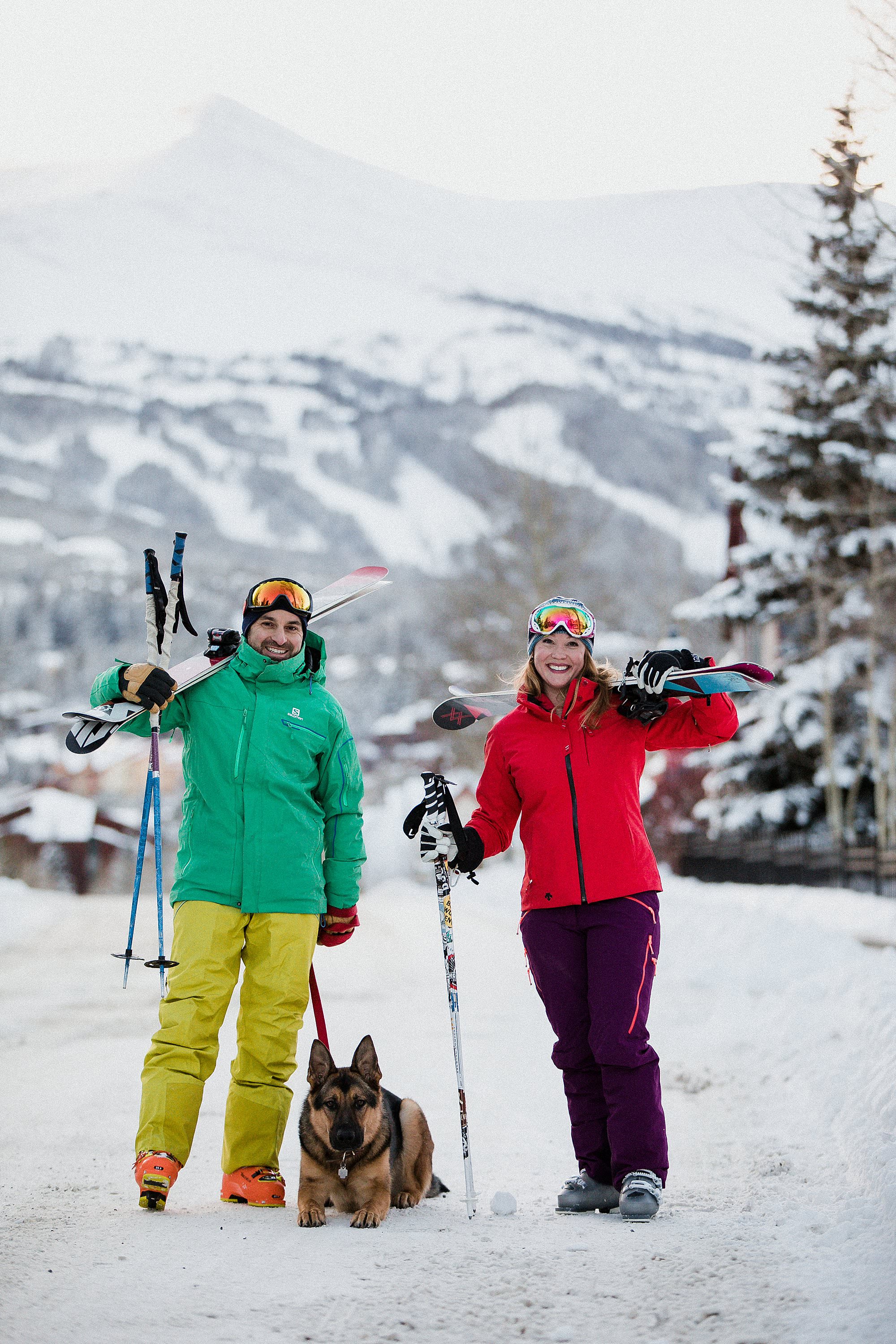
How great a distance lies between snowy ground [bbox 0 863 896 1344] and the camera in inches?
124

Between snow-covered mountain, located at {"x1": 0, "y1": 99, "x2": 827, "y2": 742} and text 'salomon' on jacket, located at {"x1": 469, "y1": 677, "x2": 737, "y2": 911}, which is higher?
snow-covered mountain, located at {"x1": 0, "y1": 99, "x2": 827, "y2": 742}

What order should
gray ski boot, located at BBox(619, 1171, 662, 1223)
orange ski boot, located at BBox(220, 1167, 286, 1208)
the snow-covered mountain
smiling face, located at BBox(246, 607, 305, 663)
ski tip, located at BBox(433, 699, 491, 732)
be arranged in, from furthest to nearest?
1. the snow-covered mountain
2. ski tip, located at BBox(433, 699, 491, 732)
3. smiling face, located at BBox(246, 607, 305, 663)
4. orange ski boot, located at BBox(220, 1167, 286, 1208)
5. gray ski boot, located at BBox(619, 1171, 662, 1223)

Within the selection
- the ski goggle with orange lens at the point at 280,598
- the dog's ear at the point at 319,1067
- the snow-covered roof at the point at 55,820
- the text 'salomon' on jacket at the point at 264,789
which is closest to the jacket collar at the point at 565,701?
the text 'salomon' on jacket at the point at 264,789

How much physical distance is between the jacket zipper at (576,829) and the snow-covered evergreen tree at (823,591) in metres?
15.6

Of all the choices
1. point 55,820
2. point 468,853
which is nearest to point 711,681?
point 468,853

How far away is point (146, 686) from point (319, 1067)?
145 cm

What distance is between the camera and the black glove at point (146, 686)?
465 centimetres

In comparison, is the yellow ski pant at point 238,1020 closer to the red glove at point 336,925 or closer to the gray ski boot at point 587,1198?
the red glove at point 336,925

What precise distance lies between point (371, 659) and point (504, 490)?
33318 millimetres

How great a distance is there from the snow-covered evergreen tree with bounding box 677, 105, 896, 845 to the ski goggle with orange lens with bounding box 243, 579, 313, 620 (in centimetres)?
1566

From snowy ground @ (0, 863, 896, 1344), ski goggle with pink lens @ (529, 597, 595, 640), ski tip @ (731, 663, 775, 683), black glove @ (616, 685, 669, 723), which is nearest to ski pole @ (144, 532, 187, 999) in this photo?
snowy ground @ (0, 863, 896, 1344)

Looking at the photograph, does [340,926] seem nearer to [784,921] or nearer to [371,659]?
[784,921]

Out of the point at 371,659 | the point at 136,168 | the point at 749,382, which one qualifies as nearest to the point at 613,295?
the point at 136,168

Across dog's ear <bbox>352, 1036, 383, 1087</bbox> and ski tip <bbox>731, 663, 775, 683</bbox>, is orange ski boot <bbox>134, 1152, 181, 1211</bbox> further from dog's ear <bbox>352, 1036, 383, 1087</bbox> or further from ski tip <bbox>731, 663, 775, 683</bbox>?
ski tip <bbox>731, 663, 775, 683</bbox>
